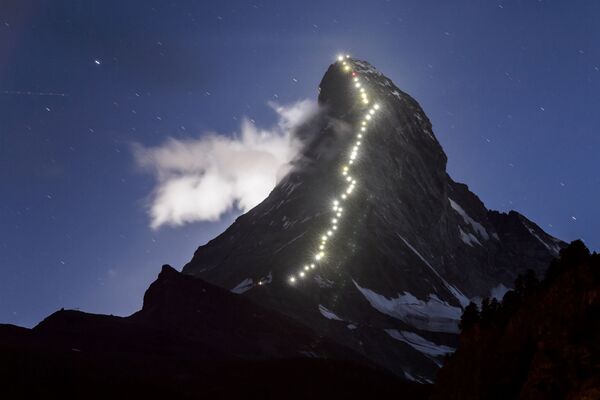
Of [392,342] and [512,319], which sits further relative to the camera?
[392,342]

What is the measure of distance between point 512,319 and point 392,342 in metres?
105

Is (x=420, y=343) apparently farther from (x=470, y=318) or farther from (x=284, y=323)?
(x=470, y=318)

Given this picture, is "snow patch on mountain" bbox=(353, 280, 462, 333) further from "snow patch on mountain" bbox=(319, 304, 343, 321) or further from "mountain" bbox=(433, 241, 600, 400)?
"mountain" bbox=(433, 241, 600, 400)

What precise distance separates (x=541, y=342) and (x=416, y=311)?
450 feet

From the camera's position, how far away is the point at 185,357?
274 ft

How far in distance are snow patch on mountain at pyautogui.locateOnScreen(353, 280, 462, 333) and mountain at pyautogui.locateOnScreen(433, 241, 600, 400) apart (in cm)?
11374

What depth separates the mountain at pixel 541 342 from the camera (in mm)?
29678

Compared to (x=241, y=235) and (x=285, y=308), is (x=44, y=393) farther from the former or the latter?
(x=241, y=235)

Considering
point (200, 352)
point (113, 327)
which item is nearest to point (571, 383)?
point (200, 352)

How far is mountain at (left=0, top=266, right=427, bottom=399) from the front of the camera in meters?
63.6

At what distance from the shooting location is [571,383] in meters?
29.1

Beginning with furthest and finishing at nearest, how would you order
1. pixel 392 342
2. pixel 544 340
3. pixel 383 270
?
pixel 383 270, pixel 392 342, pixel 544 340

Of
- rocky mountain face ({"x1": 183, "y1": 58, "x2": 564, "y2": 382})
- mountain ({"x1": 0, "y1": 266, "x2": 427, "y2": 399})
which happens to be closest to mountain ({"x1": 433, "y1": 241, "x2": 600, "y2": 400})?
mountain ({"x1": 0, "y1": 266, "x2": 427, "y2": 399})

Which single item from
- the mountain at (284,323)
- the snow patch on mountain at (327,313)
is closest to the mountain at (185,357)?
the mountain at (284,323)
